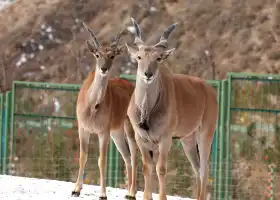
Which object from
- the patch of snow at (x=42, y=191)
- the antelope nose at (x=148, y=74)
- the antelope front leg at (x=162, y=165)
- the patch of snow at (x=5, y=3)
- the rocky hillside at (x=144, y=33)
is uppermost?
the patch of snow at (x=5, y=3)

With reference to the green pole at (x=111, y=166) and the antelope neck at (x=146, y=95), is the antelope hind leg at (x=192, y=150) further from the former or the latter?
the green pole at (x=111, y=166)

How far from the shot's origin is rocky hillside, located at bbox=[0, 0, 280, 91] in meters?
26.9

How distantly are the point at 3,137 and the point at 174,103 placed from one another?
781 cm

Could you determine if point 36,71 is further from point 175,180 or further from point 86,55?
point 175,180

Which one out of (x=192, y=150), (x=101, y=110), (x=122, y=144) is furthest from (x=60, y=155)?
(x=192, y=150)

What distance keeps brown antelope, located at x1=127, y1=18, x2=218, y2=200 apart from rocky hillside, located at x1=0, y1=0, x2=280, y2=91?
1735cm

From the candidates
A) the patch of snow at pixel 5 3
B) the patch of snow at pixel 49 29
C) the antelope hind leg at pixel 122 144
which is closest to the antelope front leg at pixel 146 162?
the antelope hind leg at pixel 122 144

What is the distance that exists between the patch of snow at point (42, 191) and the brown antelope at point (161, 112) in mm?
1254

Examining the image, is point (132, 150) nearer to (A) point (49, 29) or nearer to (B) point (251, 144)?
(B) point (251, 144)

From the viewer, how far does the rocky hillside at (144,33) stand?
26875 mm

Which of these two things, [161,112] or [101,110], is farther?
[101,110]

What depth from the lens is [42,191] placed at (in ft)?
28.8

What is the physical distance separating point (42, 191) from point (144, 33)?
67.9ft

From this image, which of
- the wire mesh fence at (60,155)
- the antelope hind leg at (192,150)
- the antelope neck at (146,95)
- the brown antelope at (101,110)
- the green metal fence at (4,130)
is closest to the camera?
the antelope neck at (146,95)
